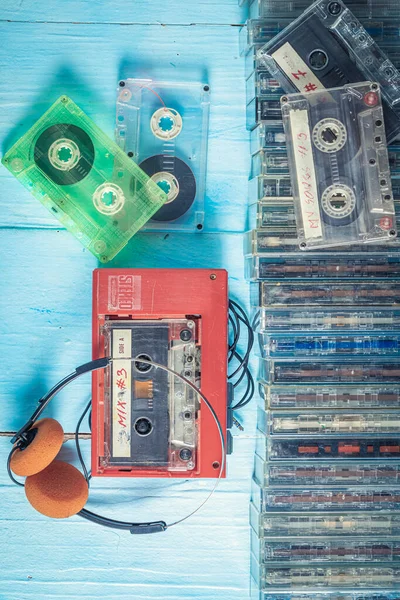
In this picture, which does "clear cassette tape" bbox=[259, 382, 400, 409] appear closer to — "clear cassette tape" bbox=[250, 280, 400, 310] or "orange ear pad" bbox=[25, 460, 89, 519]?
"clear cassette tape" bbox=[250, 280, 400, 310]

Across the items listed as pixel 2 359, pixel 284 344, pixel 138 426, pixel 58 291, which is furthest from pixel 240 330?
pixel 2 359

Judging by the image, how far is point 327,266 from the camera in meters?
1.35

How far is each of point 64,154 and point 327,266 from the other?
671mm

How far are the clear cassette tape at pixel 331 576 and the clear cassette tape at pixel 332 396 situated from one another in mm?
378

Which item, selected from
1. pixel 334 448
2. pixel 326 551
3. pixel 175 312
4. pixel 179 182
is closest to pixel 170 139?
pixel 179 182

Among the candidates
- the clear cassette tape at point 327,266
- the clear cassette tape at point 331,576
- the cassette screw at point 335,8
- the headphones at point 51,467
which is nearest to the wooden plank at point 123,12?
the cassette screw at point 335,8

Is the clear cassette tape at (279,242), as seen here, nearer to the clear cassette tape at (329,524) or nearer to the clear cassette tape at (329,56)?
the clear cassette tape at (329,56)

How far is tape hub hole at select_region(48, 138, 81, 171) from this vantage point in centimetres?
139

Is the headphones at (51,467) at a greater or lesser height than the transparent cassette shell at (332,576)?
greater

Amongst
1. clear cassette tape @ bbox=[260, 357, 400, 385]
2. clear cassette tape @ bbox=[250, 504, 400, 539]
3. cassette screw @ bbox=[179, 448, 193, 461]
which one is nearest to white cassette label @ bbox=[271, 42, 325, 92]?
clear cassette tape @ bbox=[260, 357, 400, 385]

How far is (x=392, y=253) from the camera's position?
52.9 inches

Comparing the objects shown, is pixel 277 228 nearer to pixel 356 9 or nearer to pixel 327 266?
pixel 327 266

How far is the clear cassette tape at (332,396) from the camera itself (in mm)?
1351

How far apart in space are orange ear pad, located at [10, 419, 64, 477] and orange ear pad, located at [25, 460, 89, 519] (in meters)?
0.04
